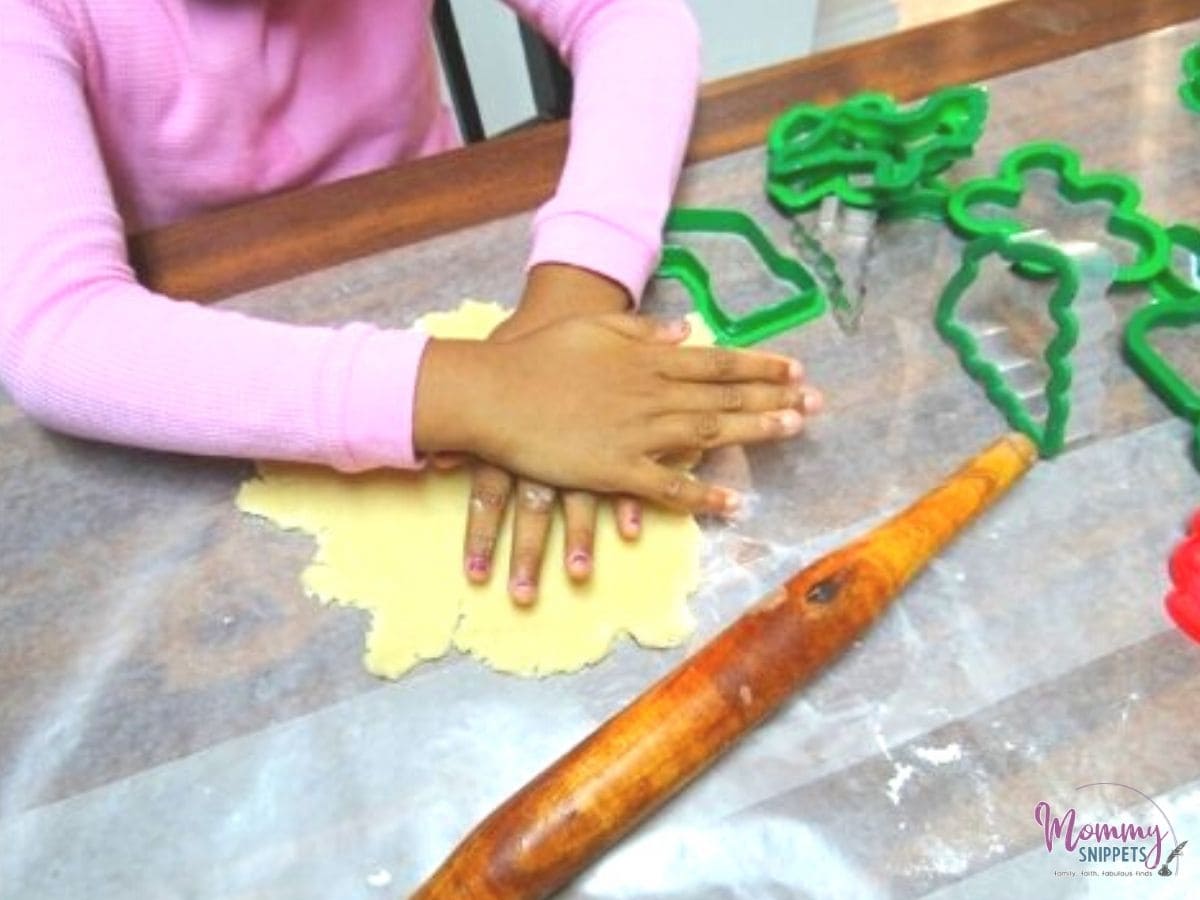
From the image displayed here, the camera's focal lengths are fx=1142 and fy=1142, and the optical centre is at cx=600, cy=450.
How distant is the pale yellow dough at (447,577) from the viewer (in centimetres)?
50

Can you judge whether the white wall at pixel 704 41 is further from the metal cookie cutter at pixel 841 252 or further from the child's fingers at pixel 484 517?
the child's fingers at pixel 484 517

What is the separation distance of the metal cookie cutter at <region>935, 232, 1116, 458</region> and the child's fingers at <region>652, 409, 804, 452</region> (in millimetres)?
107

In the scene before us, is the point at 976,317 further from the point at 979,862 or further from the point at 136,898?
the point at 136,898

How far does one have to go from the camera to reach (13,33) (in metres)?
0.58

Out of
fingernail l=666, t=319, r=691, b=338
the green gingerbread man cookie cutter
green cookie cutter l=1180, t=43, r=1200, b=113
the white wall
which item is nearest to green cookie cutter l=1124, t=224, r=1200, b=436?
the green gingerbread man cookie cutter

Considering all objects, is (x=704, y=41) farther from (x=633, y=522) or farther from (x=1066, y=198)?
(x=633, y=522)

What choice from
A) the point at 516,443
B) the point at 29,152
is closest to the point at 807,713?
the point at 516,443

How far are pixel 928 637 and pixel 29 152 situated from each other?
0.49m

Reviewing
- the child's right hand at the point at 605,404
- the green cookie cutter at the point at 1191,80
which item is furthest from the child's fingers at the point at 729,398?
the green cookie cutter at the point at 1191,80

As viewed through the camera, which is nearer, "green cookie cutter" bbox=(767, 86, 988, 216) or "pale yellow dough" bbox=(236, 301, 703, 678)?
"pale yellow dough" bbox=(236, 301, 703, 678)

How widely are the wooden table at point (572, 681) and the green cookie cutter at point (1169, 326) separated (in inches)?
0.4

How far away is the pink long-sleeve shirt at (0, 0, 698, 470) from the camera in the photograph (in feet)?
1.75

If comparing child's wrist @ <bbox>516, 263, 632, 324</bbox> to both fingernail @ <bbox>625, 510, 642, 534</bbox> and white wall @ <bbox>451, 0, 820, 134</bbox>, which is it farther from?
white wall @ <bbox>451, 0, 820, 134</bbox>

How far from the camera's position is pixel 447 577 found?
1.72ft
